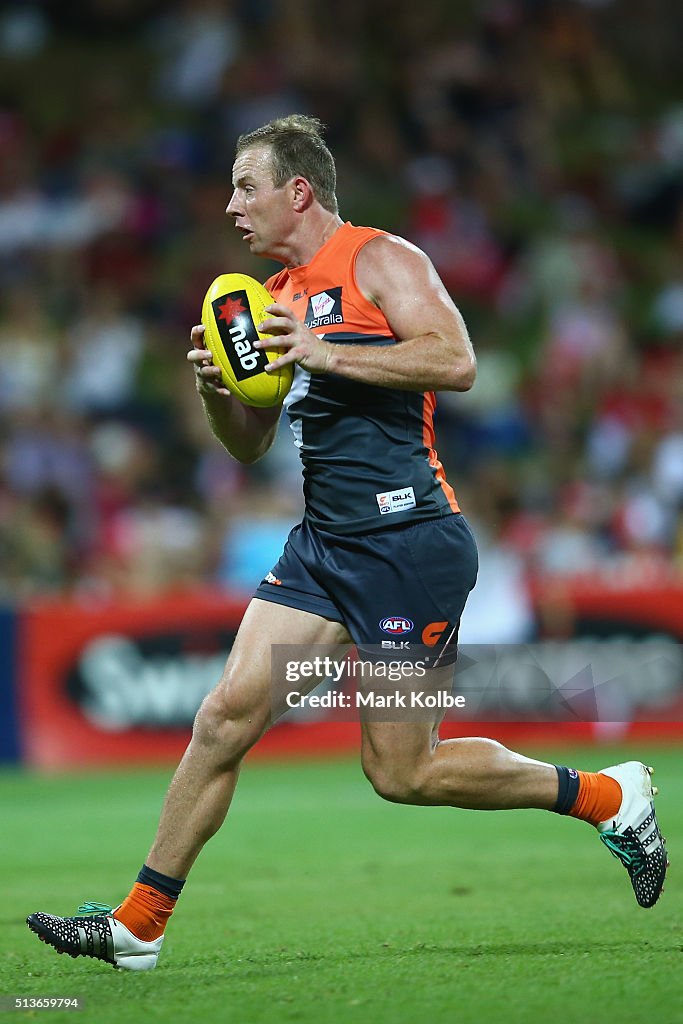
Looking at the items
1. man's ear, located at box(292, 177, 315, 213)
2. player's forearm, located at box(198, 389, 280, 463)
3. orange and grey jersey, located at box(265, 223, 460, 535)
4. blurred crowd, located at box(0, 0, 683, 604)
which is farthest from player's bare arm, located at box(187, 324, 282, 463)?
blurred crowd, located at box(0, 0, 683, 604)

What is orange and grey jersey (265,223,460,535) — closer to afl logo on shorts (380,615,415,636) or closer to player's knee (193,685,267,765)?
afl logo on shorts (380,615,415,636)

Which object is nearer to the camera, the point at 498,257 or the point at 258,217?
the point at 258,217

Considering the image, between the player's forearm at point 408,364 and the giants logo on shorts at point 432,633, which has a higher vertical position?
the player's forearm at point 408,364

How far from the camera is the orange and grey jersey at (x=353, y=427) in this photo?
5.40 meters

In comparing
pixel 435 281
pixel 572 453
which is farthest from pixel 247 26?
pixel 435 281

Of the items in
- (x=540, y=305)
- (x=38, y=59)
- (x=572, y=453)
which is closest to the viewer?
(x=572, y=453)

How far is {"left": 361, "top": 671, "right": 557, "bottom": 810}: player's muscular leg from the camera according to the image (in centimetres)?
528

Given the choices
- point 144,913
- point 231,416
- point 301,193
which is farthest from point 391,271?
point 144,913

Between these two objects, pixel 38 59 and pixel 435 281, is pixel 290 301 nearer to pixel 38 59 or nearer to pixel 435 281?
pixel 435 281

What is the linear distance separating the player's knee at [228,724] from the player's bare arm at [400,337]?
1085mm

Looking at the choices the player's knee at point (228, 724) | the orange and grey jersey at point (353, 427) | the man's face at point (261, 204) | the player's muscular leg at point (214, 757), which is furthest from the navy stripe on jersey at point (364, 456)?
the player's knee at point (228, 724)

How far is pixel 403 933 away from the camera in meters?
5.67

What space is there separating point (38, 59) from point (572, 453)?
29.7ft

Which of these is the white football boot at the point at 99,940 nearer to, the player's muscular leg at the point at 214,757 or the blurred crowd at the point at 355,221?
the player's muscular leg at the point at 214,757
